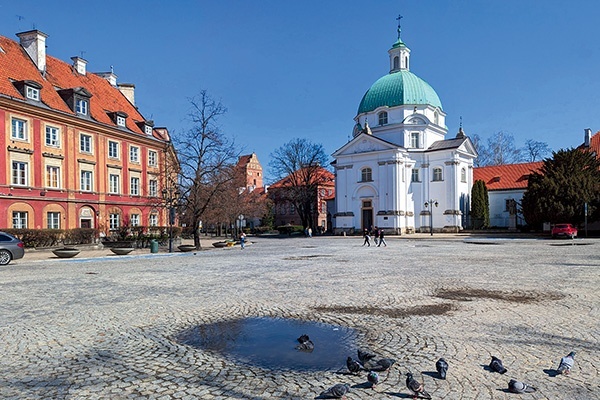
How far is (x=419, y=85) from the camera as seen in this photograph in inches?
2314

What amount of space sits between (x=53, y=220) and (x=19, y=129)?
7202 millimetres

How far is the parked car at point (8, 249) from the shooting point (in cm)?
2009

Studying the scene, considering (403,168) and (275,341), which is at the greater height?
(403,168)

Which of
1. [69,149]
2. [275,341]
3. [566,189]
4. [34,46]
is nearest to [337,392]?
[275,341]

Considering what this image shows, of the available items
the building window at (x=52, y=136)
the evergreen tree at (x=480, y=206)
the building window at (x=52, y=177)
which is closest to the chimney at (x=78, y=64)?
the building window at (x=52, y=136)

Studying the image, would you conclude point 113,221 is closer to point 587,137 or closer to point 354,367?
point 354,367

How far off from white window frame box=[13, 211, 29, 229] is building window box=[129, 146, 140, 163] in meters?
12.3

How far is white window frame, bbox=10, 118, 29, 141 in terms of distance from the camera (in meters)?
31.4

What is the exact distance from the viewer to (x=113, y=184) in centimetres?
4031

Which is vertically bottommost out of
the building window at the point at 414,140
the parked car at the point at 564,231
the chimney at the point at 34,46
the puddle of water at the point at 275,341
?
the parked car at the point at 564,231

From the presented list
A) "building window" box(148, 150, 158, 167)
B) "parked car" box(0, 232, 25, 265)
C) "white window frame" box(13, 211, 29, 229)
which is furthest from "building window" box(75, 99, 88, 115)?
"parked car" box(0, 232, 25, 265)

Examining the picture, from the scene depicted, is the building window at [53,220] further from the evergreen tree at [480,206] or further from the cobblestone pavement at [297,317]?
the evergreen tree at [480,206]

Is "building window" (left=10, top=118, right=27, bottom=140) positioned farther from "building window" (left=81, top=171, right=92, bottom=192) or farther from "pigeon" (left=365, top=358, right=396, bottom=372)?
"pigeon" (left=365, top=358, right=396, bottom=372)

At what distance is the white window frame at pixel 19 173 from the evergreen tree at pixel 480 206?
47491 mm
